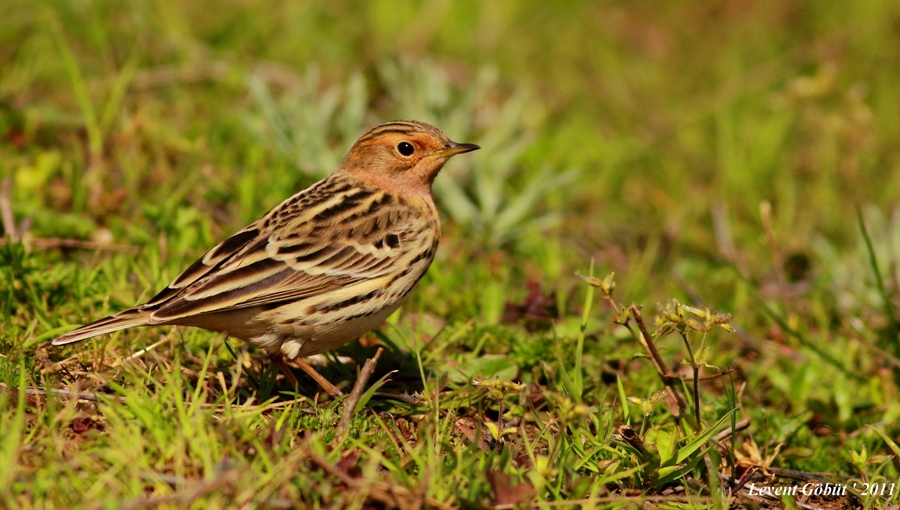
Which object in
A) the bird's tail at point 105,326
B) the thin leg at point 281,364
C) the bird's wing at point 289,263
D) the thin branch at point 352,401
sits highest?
the bird's wing at point 289,263

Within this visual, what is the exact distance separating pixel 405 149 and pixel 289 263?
151 centimetres

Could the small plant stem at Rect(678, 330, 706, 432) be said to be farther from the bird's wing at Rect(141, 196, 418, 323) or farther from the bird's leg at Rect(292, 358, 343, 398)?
the bird's leg at Rect(292, 358, 343, 398)

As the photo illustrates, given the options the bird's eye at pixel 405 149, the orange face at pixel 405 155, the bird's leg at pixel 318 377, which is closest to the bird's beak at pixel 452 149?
the orange face at pixel 405 155

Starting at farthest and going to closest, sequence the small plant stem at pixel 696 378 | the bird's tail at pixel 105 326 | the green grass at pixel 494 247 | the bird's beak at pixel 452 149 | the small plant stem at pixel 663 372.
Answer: the bird's beak at pixel 452 149 → the small plant stem at pixel 663 372 → the bird's tail at pixel 105 326 → the small plant stem at pixel 696 378 → the green grass at pixel 494 247

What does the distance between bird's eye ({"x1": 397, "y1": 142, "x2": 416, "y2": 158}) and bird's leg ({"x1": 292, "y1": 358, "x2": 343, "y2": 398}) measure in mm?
1627

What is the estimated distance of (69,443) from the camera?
4617 millimetres

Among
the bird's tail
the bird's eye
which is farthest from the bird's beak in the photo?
the bird's tail

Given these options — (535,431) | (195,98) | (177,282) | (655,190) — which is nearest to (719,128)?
(655,190)

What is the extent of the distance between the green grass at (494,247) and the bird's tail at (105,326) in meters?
0.28

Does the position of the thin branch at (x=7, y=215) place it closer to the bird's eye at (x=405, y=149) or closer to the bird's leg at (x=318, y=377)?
the bird's leg at (x=318, y=377)

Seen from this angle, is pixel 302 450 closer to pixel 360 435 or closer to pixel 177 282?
pixel 360 435

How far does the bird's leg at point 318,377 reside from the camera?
589cm

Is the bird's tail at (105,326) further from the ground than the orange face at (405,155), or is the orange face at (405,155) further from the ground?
the orange face at (405,155)

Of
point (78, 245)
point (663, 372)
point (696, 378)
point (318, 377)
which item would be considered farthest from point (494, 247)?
point (696, 378)
